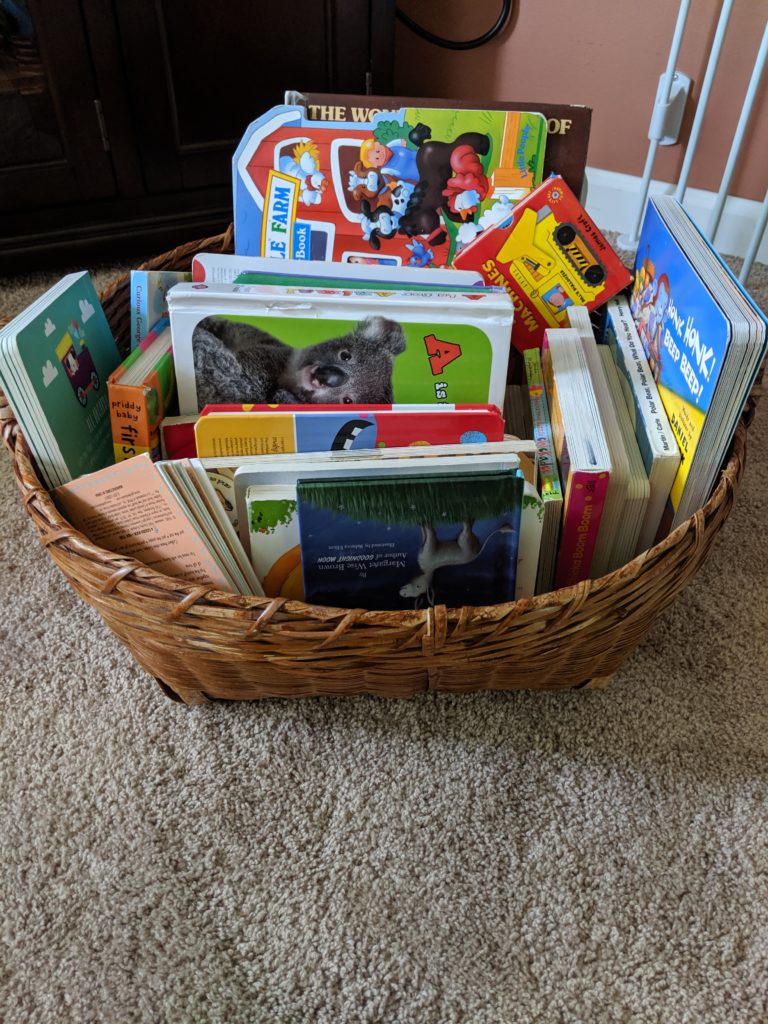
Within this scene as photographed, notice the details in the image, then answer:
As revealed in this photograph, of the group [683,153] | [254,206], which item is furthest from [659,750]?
[683,153]

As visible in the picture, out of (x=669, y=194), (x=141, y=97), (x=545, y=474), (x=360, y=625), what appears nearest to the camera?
(x=360, y=625)

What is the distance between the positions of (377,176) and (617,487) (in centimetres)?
48

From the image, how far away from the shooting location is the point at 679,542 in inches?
26.5

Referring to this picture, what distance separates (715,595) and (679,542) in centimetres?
34

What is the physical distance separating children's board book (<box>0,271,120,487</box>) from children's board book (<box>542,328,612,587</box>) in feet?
1.49

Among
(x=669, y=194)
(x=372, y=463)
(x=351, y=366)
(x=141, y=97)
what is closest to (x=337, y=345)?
(x=351, y=366)

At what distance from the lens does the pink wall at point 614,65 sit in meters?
1.39

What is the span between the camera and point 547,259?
88 cm

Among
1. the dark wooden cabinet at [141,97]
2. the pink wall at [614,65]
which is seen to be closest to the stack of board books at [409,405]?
the dark wooden cabinet at [141,97]

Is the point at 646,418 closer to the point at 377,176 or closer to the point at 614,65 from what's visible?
the point at 377,176

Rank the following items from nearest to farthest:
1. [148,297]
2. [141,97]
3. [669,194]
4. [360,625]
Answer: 1. [360,625]
2. [148,297]
3. [141,97]
4. [669,194]

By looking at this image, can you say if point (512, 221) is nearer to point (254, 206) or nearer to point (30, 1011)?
point (254, 206)

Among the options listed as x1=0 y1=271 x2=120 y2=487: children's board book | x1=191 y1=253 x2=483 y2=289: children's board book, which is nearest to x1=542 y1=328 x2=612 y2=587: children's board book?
x1=191 y1=253 x2=483 y2=289: children's board book

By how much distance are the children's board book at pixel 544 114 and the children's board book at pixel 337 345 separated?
10.7 inches
